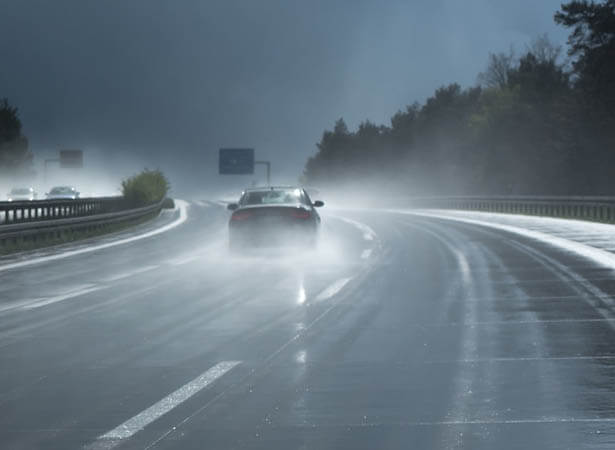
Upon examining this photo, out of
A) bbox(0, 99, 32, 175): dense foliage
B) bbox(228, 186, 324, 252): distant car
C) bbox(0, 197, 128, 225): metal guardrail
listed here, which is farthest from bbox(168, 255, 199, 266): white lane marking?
→ bbox(0, 99, 32, 175): dense foliage

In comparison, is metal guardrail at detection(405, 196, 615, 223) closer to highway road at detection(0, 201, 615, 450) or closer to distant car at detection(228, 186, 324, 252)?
distant car at detection(228, 186, 324, 252)

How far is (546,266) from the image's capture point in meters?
19.9

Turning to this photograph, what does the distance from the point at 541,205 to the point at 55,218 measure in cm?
2533

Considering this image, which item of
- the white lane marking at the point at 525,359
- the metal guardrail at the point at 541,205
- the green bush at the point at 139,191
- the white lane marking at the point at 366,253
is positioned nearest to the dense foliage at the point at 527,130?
the metal guardrail at the point at 541,205

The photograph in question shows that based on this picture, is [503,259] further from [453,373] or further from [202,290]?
[453,373]

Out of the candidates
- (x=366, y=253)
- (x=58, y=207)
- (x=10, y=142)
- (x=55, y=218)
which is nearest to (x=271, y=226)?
(x=366, y=253)

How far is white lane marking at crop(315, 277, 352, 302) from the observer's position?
1471cm

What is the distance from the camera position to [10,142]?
146 meters

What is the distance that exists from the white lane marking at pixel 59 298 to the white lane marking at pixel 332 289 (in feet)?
10.9

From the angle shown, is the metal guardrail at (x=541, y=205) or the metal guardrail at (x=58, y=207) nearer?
the metal guardrail at (x=58, y=207)

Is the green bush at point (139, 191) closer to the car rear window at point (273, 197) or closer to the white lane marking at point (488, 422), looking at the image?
the car rear window at point (273, 197)

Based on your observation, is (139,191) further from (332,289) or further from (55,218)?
(332,289)

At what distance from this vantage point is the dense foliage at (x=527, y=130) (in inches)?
2734

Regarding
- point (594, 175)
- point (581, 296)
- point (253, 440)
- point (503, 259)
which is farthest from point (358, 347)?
point (594, 175)
